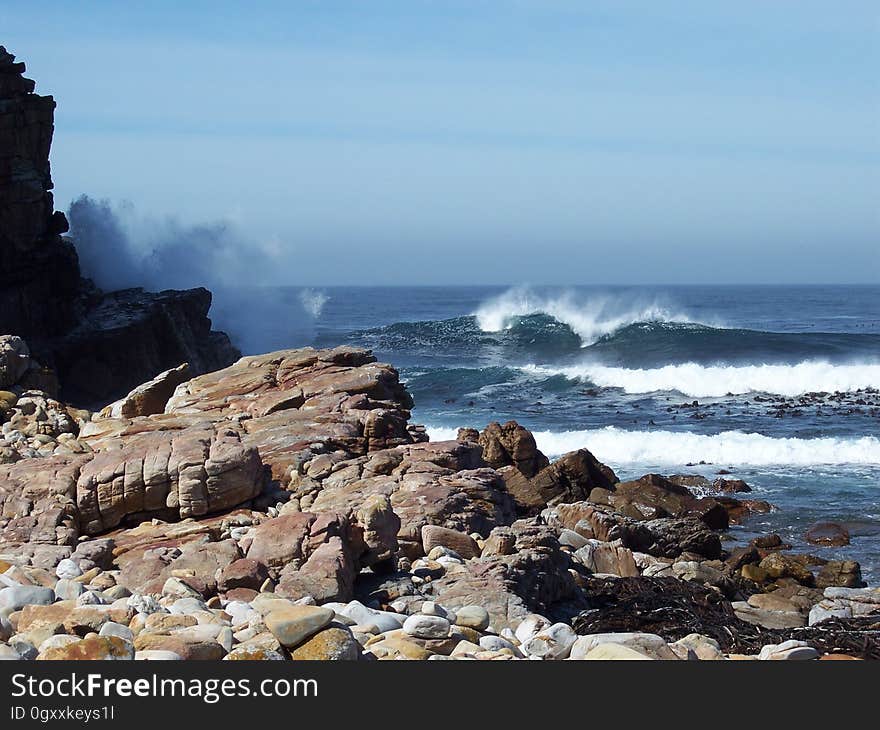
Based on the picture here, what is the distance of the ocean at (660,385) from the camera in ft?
70.0

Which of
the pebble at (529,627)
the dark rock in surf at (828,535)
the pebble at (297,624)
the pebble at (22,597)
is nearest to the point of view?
the pebble at (297,624)

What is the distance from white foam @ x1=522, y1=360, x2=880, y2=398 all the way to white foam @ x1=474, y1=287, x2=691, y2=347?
11.1 metres

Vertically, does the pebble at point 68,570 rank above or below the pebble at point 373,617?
below

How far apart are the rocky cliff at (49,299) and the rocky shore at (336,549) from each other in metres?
11.0

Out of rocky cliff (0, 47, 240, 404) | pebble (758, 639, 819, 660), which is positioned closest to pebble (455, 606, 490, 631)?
pebble (758, 639, 819, 660)

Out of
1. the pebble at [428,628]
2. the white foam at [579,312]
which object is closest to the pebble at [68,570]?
the pebble at [428,628]

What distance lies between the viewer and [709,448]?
24.3 m

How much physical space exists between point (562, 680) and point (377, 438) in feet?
24.9

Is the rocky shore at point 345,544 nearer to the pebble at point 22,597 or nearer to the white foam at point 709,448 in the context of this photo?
the pebble at point 22,597

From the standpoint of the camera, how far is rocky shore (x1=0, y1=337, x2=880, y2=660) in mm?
6730

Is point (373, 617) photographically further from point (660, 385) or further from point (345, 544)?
point (660, 385)

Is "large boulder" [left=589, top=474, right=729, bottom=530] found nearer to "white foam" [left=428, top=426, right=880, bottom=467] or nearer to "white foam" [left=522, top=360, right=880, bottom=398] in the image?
"white foam" [left=428, top=426, right=880, bottom=467]

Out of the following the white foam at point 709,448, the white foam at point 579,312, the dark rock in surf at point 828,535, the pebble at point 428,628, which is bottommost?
the white foam at point 709,448

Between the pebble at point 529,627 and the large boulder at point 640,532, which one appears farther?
the large boulder at point 640,532
